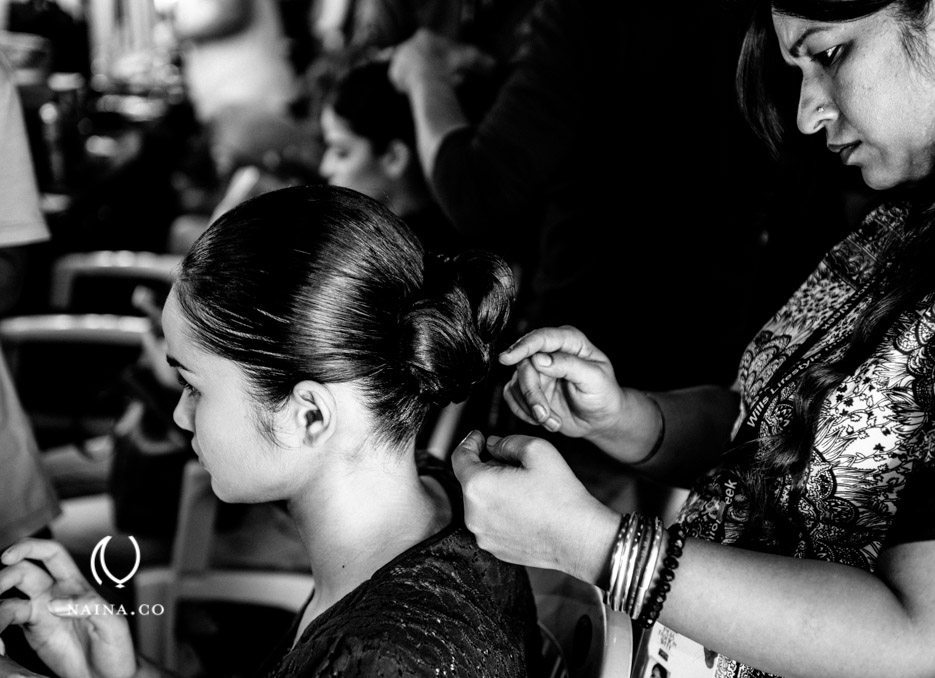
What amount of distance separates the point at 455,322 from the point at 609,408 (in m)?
0.25

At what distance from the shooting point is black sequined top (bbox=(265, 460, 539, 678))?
83 cm

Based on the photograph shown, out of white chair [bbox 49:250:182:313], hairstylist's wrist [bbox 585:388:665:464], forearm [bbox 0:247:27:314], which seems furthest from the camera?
white chair [bbox 49:250:182:313]

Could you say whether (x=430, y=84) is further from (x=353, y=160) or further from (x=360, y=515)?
(x=360, y=515)

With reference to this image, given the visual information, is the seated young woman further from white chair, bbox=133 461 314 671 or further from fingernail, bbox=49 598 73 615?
white chair, bbox=133 461 314 671

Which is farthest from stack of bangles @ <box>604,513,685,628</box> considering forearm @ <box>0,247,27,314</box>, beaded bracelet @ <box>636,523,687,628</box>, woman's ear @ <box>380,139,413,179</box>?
woman's ear @ <box>380,139,413,179</box>

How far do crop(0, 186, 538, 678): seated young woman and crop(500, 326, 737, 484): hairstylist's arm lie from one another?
2.6 inches

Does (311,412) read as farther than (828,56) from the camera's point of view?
Yes

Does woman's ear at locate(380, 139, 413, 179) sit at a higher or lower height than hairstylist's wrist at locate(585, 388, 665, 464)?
lower

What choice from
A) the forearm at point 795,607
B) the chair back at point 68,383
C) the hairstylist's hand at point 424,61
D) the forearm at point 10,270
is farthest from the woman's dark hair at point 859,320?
the chair back at point 68,383

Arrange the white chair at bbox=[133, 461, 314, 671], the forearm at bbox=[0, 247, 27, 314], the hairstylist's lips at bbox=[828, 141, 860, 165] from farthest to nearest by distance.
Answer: the white chair at bbox=[133, 461, 314, 671] < the forearm at bbox=[0, 247, 27, 314] < the hairstylist's lips at bbox=[828, 141, 860, 165]

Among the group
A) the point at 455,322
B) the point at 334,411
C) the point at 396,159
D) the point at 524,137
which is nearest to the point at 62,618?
the point at 334,411

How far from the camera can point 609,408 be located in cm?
113

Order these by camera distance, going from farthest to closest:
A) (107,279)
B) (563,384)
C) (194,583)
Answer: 1. (107,279)
2. (194,583)
3. (563,384)

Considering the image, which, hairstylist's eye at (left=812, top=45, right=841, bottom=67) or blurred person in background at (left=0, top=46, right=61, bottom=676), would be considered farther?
blurred person in background at (left=0, top=46, right=61, bottom=676)
